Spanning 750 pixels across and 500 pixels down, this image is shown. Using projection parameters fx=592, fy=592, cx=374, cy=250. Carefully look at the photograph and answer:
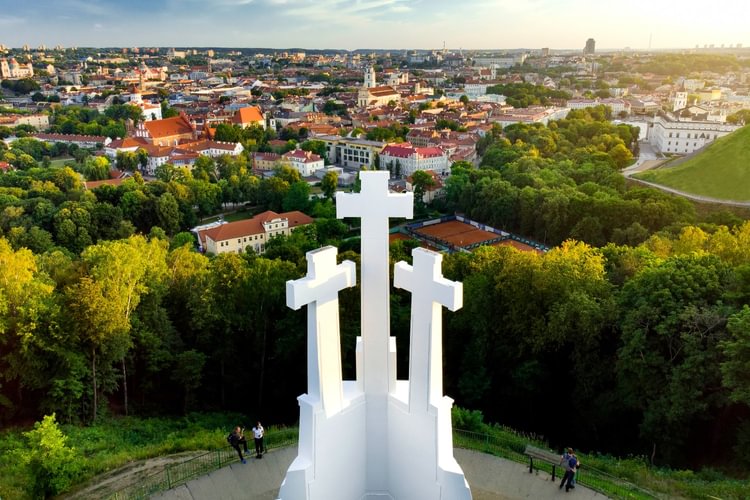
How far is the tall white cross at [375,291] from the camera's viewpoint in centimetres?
981

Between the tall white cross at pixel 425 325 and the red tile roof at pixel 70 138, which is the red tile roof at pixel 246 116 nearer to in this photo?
the red tile roof at pixel 70 138

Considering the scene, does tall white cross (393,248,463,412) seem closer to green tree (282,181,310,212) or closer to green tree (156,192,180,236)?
green tree (156,192,180,236)

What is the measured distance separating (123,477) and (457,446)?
8115mm

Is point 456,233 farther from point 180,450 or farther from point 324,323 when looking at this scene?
point 324,323

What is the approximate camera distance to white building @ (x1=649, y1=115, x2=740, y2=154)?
8319 cm

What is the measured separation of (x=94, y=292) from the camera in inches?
731

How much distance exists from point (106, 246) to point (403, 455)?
16432 mm

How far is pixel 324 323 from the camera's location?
9.85m

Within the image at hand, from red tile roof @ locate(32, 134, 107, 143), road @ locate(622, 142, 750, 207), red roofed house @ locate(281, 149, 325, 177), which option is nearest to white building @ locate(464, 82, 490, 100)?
road @ locate(622, 142, 750, 207)

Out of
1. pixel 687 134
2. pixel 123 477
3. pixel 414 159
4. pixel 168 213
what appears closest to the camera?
pixel 123 477

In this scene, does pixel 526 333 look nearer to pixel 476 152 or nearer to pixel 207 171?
pixel 207 171

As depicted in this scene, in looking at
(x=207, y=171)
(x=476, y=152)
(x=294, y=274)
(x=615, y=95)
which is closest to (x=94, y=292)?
(x=294, y=274)

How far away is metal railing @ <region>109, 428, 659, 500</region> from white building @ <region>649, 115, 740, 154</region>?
8163cm

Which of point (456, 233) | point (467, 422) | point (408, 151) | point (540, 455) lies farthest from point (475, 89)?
point (540, 455)
